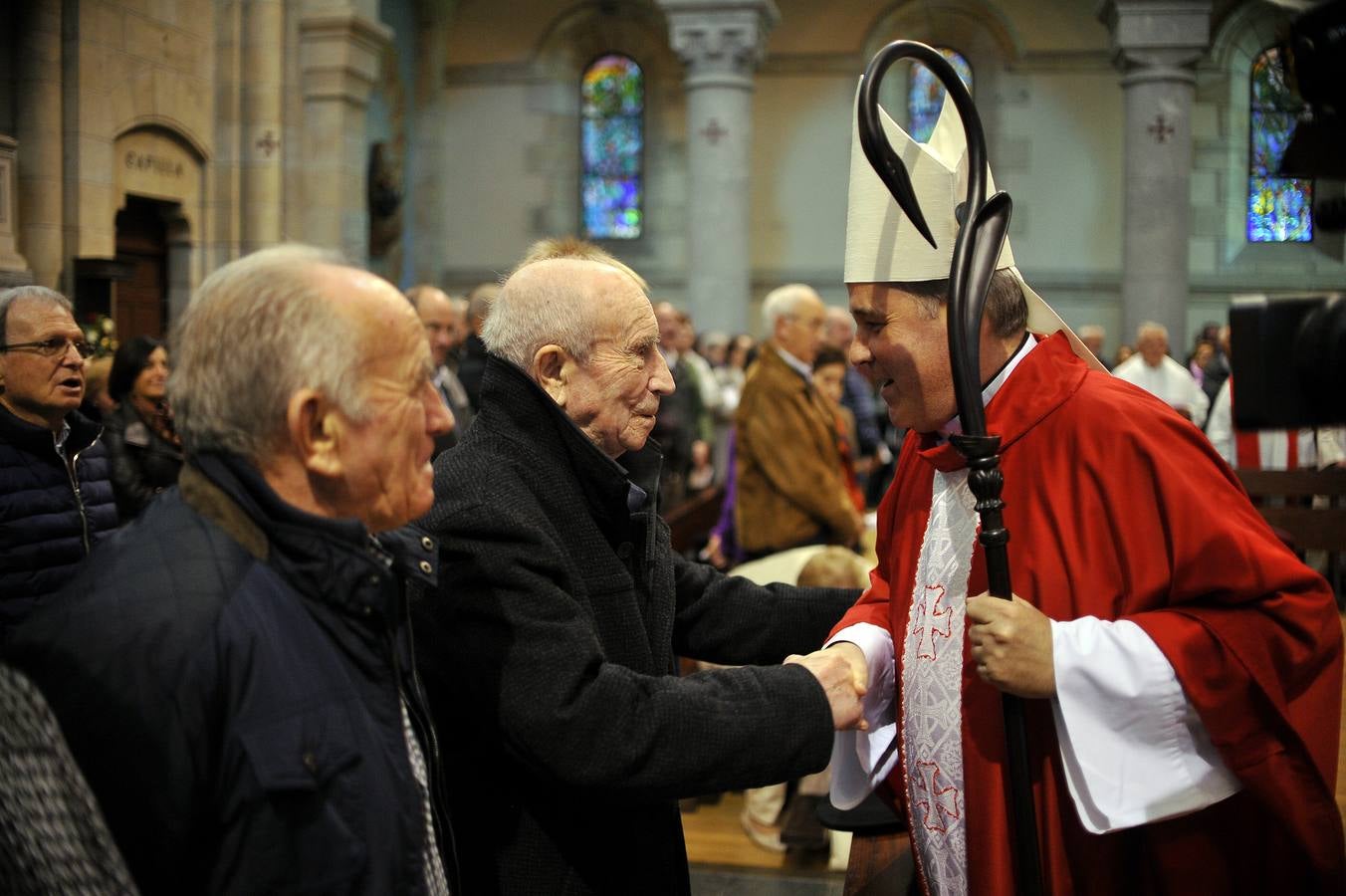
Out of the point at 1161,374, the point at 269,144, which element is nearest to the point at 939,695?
the point at 1161,374

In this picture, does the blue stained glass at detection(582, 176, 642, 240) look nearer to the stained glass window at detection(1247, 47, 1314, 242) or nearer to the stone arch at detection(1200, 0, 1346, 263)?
the stone arch at detection(1200, 0, 1346, 263)

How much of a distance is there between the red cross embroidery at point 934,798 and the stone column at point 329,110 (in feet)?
28.9

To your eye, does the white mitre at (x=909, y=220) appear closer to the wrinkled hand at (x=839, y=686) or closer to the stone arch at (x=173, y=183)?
the wrinkled hand at (x=839, y=686)

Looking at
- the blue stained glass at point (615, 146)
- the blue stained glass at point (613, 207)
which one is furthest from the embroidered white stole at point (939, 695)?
the blue stained glass at point (615, 146)

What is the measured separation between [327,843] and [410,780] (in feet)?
0.42

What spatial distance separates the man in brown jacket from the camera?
557 cm

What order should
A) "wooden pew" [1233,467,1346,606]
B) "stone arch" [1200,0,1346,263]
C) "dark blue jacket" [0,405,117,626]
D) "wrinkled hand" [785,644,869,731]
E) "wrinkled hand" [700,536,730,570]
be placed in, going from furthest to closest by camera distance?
"stone arch" [1200,0,1346,263] < "wrinkled hand" [700,536,730,570] < "wooden pew" [1233,467,1346,606] < "dark blue jacket" [0,405,117,626] < "wrinkled hand" [785,644,869,731]

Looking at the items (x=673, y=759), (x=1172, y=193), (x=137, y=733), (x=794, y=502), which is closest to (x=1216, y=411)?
(x=794, y=502)

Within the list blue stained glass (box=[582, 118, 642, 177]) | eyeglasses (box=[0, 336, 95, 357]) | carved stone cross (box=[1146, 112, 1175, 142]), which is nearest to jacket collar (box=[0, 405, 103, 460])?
eyeglasses (box=[0, 336, 95, 357])

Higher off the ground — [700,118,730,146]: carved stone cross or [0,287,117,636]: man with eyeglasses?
[700,118,730,146]: carved stone cross

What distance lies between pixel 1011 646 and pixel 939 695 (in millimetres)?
341

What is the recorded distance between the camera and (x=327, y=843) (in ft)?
4.44

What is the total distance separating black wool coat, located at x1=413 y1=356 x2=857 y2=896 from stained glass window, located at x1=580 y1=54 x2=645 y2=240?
14.8 meters

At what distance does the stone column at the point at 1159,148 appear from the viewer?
44.2 ft
